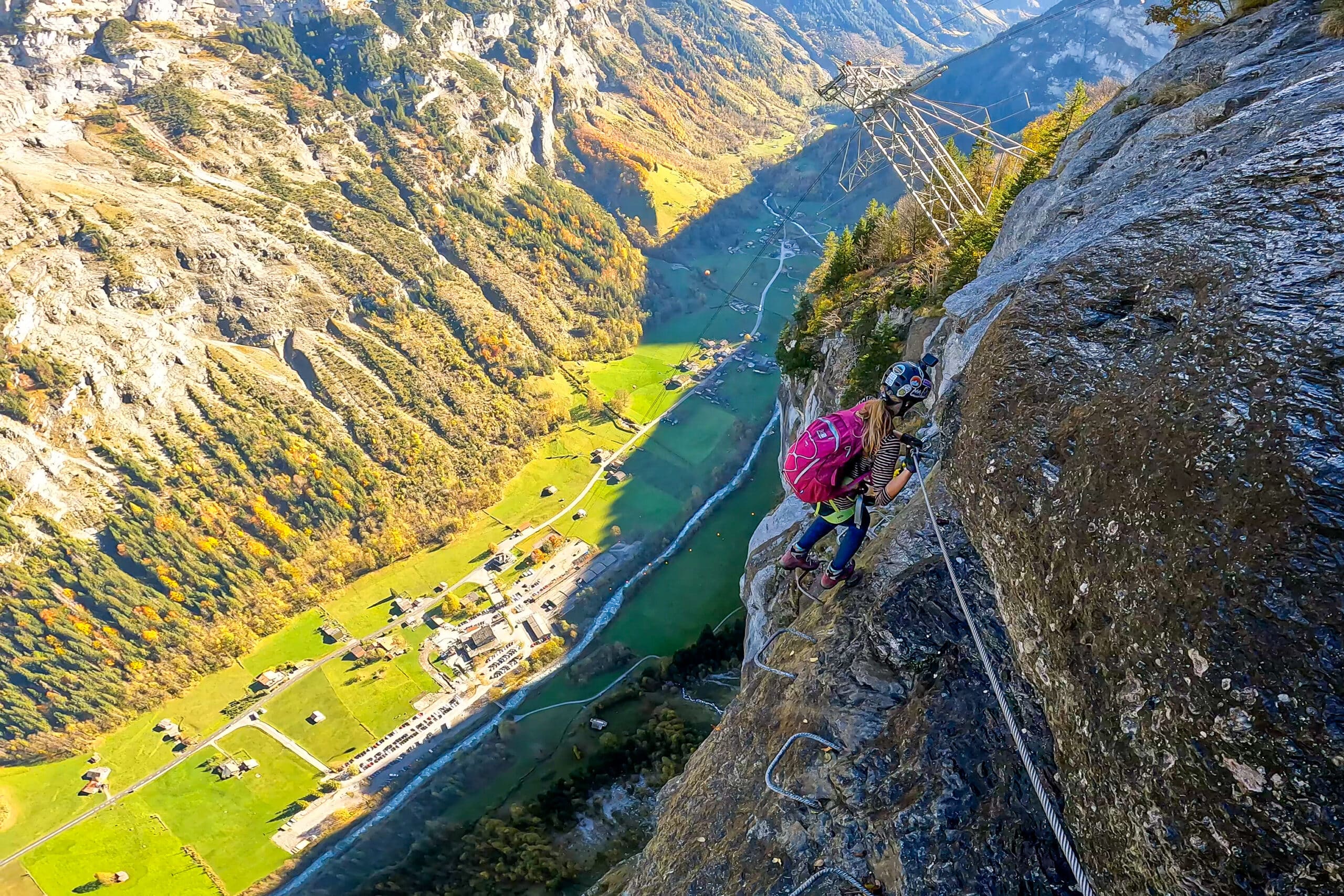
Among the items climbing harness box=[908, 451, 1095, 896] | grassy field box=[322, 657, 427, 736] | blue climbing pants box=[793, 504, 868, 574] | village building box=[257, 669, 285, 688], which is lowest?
Result: grassy field box=[322, 657, 427, 736]

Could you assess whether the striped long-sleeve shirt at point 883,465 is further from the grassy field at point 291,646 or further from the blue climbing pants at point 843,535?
the grassy field at point 291,646

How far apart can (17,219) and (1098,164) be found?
17753cm

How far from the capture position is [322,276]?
494ft

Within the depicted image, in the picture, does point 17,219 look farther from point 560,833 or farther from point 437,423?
point 560,833

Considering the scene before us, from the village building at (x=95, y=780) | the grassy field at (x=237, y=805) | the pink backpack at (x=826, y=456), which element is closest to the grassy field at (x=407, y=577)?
the grassy field at (x=237, y=805)

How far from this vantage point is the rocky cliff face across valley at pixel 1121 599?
13.3 ft

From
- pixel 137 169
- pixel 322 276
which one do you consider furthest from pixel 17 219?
pixel 322 276

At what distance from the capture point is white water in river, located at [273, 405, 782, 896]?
2611 inches

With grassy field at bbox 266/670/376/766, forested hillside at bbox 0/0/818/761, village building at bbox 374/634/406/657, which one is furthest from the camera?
forested hillside at bbox 0/0/818/761

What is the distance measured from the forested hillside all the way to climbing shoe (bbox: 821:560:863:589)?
388 feet

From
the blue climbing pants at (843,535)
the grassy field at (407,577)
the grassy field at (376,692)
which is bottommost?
the grassy field at (376,692)

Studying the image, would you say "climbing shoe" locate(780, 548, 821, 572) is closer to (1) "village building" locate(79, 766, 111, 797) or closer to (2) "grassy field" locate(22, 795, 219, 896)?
(2) "grassy field" locate(22, 795, 219, 896)

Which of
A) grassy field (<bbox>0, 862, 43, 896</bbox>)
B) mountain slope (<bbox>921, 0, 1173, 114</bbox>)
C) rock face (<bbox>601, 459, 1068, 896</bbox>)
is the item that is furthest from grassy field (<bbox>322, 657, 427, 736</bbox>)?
mountain slope (<bbox>921, 0, 1173, 114</bbox>)

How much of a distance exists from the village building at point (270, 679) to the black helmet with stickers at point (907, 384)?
114164mm
